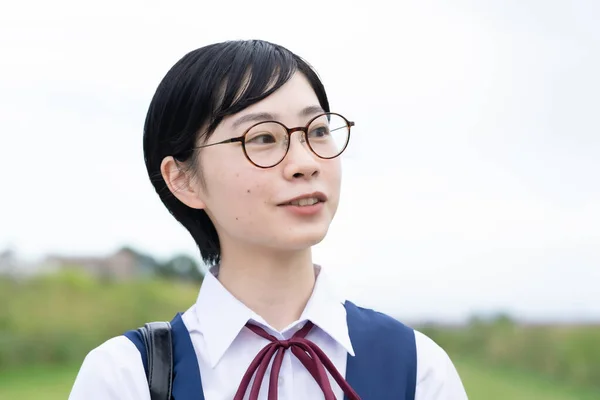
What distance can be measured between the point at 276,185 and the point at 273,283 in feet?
0.90

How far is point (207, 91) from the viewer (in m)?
1.92

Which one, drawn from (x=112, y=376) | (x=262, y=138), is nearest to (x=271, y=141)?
(x=262, y=138)

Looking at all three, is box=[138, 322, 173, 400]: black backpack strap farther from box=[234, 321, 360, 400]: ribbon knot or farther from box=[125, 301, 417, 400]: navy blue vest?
box=[234, 321, 360, 400]: ribbon knot

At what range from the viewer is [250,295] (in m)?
1.94

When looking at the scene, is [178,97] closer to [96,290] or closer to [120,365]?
[120,365]

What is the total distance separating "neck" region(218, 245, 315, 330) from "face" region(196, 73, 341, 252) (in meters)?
0.05

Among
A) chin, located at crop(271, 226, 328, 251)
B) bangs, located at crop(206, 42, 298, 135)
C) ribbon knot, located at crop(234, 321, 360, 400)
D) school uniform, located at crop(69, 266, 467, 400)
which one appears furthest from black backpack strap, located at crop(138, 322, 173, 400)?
bangs, located at crop(206, 42, 298, 135)

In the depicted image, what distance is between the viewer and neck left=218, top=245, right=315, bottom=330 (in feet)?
6.26

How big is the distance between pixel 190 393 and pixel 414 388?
549mm

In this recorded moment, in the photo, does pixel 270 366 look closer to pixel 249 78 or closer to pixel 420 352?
pixel 420 352

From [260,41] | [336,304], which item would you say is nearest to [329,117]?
[260,41]

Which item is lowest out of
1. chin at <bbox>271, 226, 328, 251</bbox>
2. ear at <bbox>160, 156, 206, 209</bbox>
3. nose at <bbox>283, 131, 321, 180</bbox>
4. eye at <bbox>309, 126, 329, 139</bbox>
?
chin at <bbox>271, 226, 328, 251</bbox>

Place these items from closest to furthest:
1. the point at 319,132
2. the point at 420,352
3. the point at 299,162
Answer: the point at 299,162 → the point at 319,132 → the point at 420,352

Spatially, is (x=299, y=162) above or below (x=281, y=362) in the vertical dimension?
above
